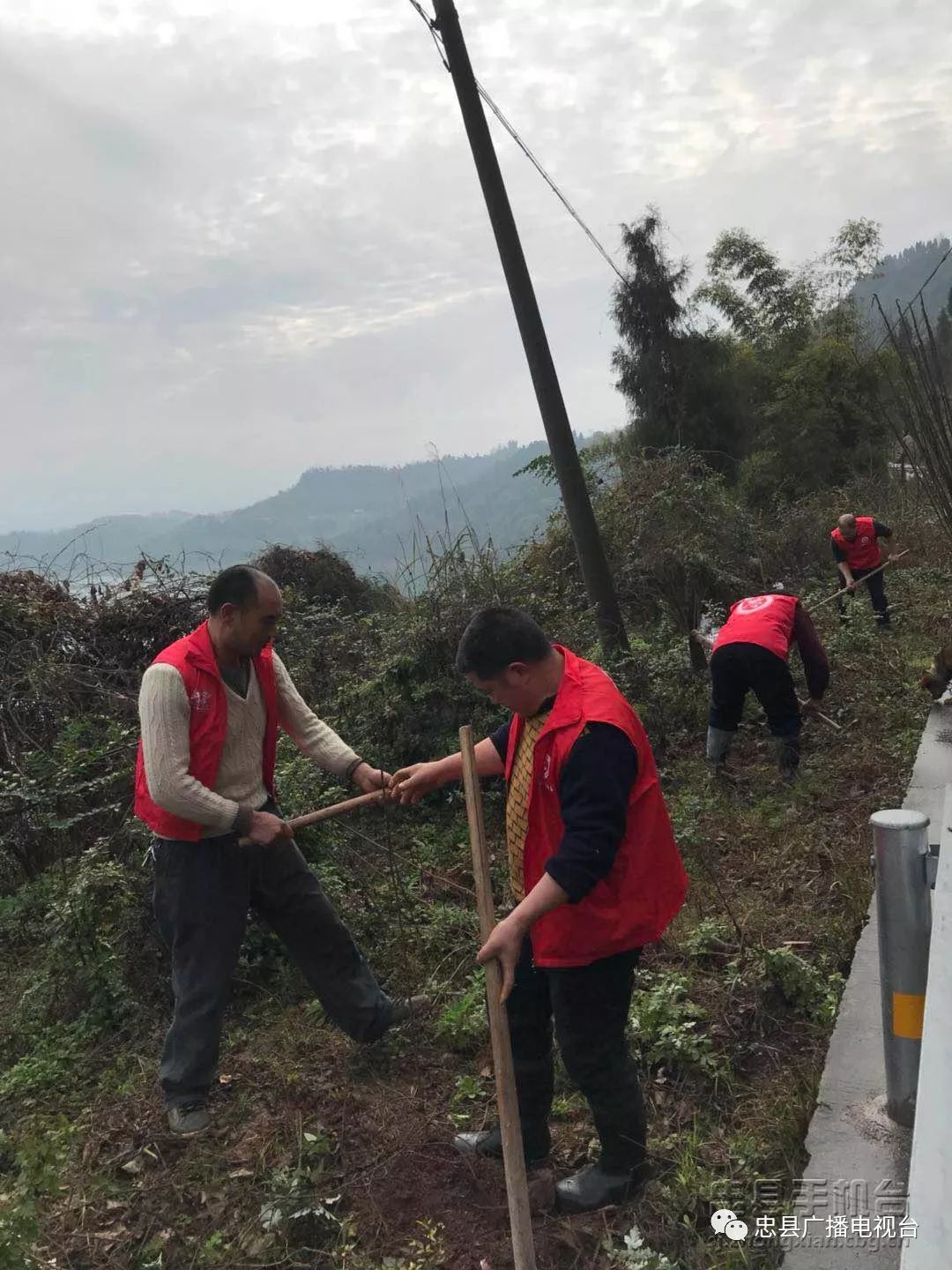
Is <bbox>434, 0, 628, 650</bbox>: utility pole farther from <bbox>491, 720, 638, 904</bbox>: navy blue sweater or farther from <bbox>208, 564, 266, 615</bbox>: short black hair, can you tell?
<bbox>491, 720, 638, 904</bbox>: navy blue sweater

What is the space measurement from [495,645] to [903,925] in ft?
4.19

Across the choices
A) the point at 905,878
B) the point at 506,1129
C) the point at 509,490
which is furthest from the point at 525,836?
the point at 509,490

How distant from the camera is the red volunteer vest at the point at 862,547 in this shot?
8539mm

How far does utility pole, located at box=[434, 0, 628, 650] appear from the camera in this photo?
6.22 m

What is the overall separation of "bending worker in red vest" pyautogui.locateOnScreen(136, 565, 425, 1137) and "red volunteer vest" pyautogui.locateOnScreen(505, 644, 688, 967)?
1142mm

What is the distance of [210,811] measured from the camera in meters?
2.80

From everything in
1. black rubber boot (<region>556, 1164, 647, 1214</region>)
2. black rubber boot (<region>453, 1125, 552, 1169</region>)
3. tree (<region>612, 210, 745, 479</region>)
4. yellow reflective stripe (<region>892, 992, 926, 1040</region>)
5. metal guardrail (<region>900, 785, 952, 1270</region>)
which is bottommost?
black rubber boot (<region>556, 1164, 647, 1214</region>)

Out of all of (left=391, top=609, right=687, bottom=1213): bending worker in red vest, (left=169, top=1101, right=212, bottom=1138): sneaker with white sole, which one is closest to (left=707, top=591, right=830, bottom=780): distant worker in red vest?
(left=391, top=609, right=687, bottom=1213): bending worker in red vest

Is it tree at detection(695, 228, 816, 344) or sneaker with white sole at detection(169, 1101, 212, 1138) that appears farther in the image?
tree at detection(695, 228, 816, 344)

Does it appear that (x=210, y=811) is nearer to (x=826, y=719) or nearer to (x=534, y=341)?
(x=826, y=719)

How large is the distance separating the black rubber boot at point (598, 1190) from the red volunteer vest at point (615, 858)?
74 cm

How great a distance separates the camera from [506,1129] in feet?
6.61

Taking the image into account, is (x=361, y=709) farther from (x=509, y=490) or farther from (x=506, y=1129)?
(x=509, y=490)

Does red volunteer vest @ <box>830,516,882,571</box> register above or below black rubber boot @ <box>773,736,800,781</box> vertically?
above
